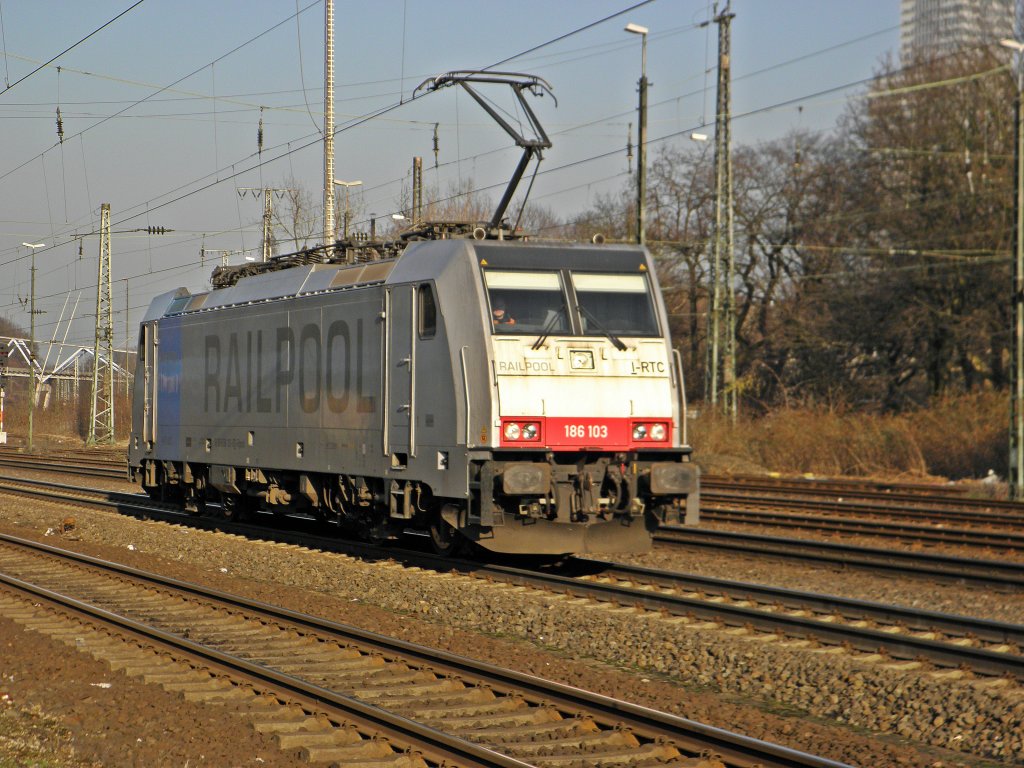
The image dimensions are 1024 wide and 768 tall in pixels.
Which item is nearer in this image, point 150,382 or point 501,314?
point 501,314

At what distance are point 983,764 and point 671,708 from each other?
1.84m

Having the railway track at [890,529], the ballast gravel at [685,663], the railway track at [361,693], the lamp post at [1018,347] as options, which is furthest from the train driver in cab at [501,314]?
the lamp post at [1018,347]

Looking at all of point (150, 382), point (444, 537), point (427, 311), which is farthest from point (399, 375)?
point (150, 382)

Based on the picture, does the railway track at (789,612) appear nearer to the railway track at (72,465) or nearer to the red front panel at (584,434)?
the red front panel at (584,434)

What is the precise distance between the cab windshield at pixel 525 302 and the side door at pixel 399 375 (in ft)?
3.65

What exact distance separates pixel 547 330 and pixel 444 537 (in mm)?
2900

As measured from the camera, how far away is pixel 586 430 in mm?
12664

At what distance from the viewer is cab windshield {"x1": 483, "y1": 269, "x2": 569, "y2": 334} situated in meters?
12.6

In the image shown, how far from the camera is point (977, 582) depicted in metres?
12.6

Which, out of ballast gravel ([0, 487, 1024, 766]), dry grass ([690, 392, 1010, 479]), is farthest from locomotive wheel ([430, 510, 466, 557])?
dry grass ([690, 392, 1010, 479])

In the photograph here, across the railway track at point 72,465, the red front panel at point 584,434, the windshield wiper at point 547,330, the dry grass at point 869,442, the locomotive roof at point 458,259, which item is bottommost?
the railway track at point 72,465

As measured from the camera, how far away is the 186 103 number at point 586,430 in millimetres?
12586

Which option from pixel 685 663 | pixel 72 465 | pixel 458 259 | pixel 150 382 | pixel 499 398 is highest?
pixel 458 259

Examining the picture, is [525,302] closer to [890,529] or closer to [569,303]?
[569,303]
